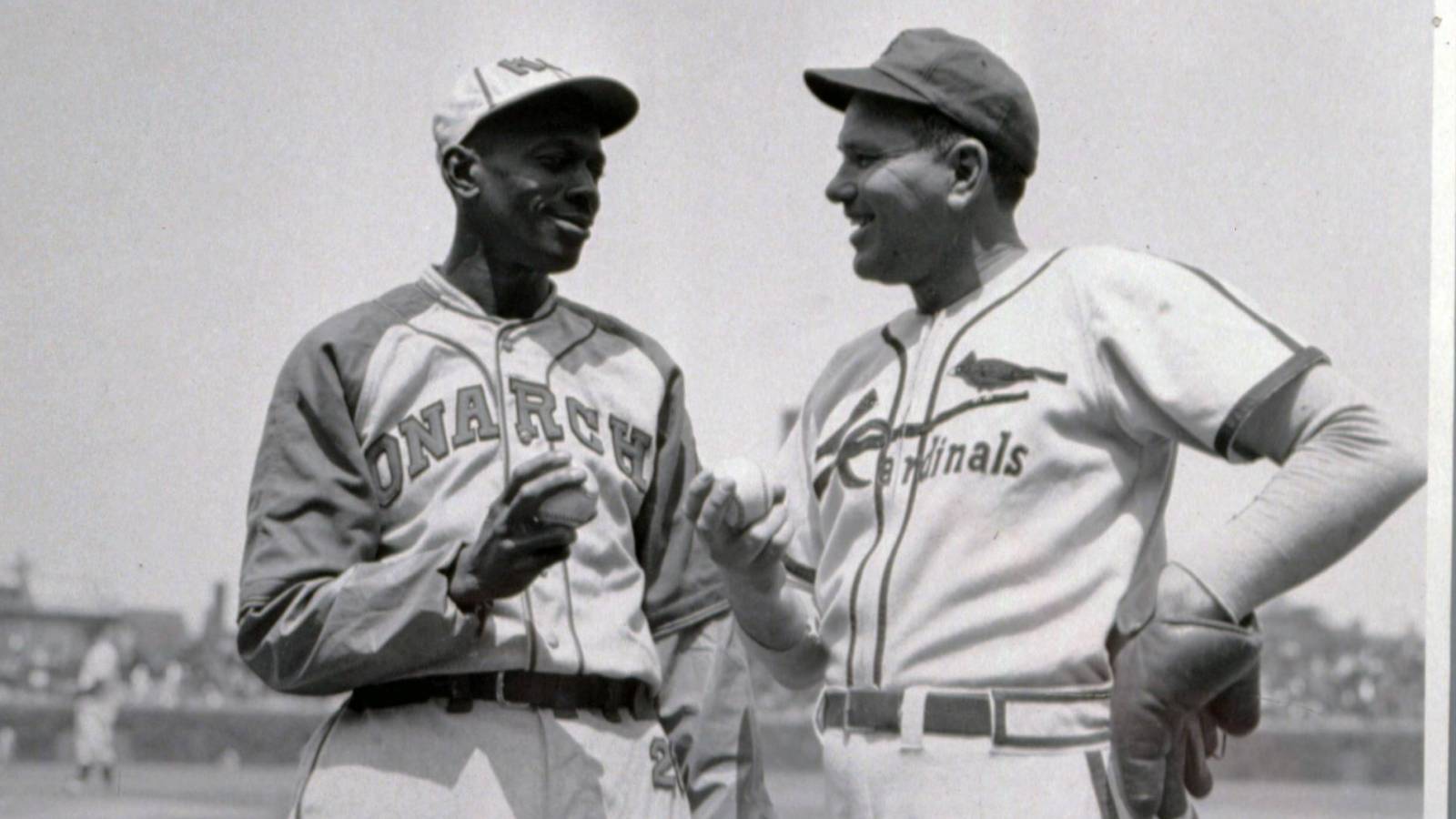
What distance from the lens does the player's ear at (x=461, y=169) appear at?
114 inches

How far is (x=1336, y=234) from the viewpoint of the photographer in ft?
12.0

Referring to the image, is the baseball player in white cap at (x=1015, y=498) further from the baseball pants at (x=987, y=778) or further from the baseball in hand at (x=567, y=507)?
the baseball in hand at (x=567, y=507)

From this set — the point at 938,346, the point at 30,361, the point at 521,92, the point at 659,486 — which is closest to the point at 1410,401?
the point at 938,346

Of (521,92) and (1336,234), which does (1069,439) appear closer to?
A: (521,92)

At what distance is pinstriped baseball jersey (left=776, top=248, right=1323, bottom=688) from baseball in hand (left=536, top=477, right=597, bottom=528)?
15.9 inches

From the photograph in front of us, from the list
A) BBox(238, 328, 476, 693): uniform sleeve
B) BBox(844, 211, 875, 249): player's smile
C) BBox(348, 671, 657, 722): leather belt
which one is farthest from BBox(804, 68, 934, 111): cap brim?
BBox(348, 671, 657, 722): leather belt

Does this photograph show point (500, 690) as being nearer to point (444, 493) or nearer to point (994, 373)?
point (444, 493)

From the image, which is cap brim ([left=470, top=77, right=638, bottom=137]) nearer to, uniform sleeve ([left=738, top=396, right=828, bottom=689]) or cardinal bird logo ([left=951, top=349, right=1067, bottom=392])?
uniform sleeve ([left=738, top=396, right=828, bottom=689])

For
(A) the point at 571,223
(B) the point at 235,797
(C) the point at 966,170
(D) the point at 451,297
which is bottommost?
(B) the point at 235,797

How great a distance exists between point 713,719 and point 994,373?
2.24 feet

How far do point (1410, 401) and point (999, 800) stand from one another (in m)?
1.51

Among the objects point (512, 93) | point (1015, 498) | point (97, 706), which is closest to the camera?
point (1015, 498)

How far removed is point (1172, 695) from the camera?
228 centimetres

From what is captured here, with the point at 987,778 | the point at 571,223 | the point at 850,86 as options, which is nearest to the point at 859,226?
the point at 850,86
